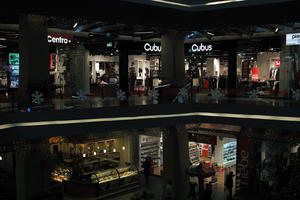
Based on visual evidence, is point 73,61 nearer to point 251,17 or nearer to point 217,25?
point 217,25

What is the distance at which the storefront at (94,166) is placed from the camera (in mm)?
13570

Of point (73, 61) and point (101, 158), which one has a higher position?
point (73, 61)

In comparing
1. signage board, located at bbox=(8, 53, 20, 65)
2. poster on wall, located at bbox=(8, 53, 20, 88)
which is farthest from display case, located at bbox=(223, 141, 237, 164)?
signage board, located at bbox=(8, 53, 20, 65)

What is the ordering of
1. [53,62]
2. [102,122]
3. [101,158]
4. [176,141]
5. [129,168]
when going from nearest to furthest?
[102,122]
[176,141]
[129,168]
[101,158]
[53,62]

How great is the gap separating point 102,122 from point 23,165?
2.92 m

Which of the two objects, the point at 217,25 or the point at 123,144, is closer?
the point at 217,25

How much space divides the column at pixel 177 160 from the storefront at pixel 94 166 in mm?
1846

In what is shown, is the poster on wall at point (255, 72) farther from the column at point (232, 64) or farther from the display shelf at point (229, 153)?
the display shelf at point (229, 153)

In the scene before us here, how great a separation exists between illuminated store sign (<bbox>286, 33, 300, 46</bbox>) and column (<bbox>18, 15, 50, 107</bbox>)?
9.78m

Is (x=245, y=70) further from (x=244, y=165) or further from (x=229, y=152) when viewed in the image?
(x=244, y=165)

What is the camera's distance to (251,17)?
1143 centimetres

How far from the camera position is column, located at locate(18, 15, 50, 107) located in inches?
426

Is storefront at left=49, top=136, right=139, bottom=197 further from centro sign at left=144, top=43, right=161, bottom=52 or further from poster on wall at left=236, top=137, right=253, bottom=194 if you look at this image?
centro sign at left=144, top=43, right=161, bottom=52

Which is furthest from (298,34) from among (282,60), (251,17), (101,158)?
(101,158)
